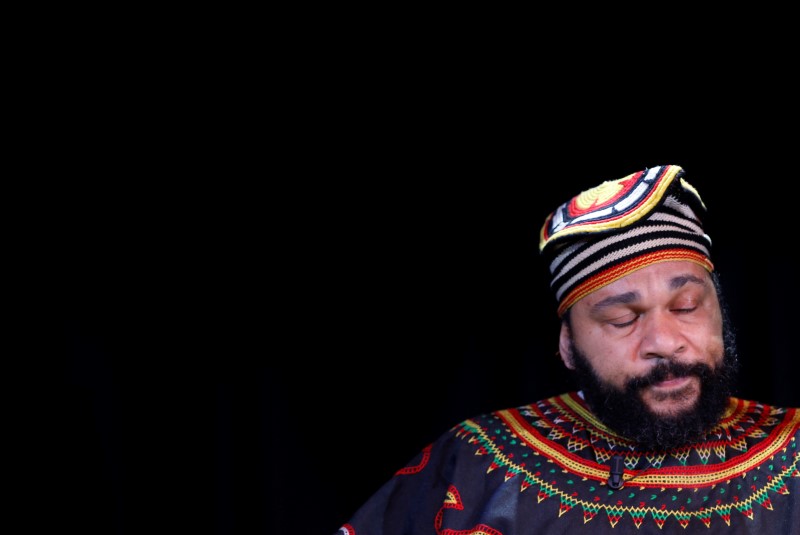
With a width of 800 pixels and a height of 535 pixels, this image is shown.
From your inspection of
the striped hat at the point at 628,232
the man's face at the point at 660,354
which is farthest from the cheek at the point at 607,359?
the striped hat at the point at 628,232

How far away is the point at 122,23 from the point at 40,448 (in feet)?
3.78

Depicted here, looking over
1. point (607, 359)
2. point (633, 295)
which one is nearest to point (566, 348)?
point (607, 359)

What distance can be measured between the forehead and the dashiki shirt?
0.33 metres

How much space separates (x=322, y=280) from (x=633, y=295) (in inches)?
40.6

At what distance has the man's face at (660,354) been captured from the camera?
5.83 ft

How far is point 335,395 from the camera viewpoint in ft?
8.25

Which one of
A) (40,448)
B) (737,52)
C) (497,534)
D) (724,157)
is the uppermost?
(737,52)

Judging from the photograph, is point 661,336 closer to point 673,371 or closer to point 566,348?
point 673,371

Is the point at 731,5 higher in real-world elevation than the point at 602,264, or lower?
higher

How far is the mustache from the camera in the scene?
1776 mm

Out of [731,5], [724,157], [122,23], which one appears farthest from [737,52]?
[122,23]

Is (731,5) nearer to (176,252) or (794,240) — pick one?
(794,240)

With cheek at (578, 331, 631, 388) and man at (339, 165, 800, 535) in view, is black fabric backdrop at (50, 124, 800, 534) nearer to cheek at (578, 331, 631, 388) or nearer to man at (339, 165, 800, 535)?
man at (339, 165, 800, 535)

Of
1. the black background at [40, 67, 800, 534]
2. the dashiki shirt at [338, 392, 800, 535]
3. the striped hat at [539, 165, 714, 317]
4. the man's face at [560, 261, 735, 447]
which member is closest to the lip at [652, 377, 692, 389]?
the man's face at [560, 261, 735, 447]
